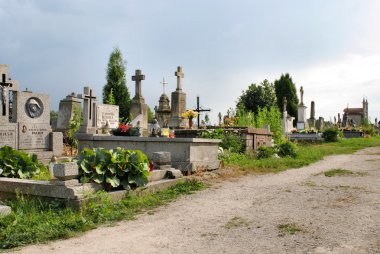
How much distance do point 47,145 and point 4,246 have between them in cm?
717

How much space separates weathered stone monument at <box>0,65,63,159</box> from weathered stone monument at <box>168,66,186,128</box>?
40.1 feet

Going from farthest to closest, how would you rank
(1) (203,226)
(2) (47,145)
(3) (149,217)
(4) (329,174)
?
1. (2) (47,145)
2. (4) (329,174)
3. (3) (149,217)
4. (1) (203,226)

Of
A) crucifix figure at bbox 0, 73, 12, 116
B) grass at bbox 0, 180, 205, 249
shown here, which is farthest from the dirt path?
crucifix figure at bbox 0, 73, 12, 116

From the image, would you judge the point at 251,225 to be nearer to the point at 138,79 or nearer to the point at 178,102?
the point at 138,79

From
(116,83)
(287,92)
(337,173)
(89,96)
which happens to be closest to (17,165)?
(89,96)

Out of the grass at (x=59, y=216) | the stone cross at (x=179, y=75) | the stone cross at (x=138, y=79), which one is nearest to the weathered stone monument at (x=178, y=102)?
the stone cross at (x=179, y=75)

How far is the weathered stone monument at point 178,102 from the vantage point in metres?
22.7

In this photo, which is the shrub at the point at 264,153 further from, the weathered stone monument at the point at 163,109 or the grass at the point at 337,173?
the weathered stone monument at the point at 163,109

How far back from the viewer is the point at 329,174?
912 cm

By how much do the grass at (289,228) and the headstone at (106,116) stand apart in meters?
10.2

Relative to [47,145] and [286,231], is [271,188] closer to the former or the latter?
[286,231]

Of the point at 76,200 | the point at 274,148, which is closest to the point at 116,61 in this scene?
the point at 274,148

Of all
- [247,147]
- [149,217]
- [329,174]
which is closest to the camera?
[149,217]

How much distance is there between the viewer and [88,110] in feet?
43.8
